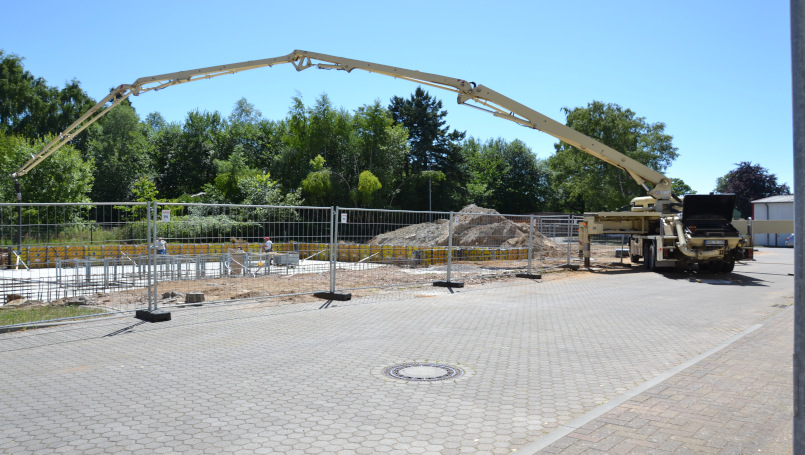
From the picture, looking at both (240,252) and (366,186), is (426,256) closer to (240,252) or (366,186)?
(240,252)

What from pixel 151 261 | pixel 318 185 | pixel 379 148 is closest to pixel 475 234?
pixel 151 261

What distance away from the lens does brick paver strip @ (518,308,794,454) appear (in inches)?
166

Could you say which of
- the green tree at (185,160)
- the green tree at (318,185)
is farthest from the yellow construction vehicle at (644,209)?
the green tree at (185,160)

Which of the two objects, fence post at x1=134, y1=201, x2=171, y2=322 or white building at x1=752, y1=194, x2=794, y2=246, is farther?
white building at x1=752, y1=194, x2=794, y2=246

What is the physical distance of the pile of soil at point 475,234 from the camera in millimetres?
17237

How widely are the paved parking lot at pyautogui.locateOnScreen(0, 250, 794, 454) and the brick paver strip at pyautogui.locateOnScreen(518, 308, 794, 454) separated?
0.08 feet

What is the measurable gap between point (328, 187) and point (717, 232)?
37.0 m

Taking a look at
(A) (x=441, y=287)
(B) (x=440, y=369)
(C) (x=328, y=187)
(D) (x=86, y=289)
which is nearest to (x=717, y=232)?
(A) (x=441, y=287)

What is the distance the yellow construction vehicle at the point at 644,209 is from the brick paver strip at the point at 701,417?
13.0 meters

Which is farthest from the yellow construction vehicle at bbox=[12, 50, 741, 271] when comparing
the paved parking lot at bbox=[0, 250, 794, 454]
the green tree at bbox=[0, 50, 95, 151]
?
the green tree at bbox=[0, 50, 95, 151]

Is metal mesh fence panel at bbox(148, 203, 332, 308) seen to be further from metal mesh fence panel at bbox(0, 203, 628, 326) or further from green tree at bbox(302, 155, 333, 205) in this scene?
green tree at bbox(302, 155, 333, 205)

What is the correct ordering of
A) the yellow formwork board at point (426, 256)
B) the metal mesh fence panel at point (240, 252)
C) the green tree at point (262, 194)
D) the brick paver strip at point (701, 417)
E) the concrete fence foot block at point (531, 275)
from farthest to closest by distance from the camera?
the green tree at point (262, 194) < the concrete fence foot block at point (531, 275) < the yellow formwork board at point (426, 256) < the metal mesh fence panel at point (240, 252) < the brick paver strip at point (701, 417)

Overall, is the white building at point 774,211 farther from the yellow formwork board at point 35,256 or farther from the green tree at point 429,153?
the yellow formwork board at point 35,256

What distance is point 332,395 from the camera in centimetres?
563
